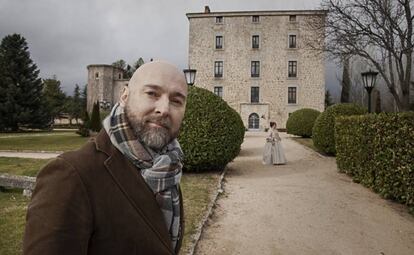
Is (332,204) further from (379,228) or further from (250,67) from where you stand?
(250,67)

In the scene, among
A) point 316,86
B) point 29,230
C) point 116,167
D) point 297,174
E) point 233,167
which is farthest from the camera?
point 316,86

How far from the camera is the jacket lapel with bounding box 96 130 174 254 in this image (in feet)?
4.47

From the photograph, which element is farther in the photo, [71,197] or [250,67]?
[250,67]

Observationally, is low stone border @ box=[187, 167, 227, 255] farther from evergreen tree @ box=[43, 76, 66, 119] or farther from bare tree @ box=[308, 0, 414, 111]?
evergreen tree @ box=[43, 76, 66, 119]

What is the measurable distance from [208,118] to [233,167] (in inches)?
109

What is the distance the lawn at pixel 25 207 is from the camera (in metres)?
4.88

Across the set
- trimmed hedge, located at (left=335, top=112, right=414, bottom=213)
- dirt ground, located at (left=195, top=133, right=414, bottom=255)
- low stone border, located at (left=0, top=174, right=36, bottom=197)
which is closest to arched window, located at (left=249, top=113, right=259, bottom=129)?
trimmed hedge, located at (left=335, top=112, right=414, bottom=213)

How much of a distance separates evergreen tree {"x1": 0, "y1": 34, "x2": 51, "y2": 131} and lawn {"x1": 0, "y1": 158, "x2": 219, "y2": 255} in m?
27.7

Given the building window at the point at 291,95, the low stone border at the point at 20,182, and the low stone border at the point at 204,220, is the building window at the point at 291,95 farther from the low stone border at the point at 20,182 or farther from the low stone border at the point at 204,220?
the low stone border at the point at 20,182

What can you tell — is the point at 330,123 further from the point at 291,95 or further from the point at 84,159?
the point at 291,95

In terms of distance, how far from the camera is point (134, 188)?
1.39 meters

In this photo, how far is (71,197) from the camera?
4.04 ft

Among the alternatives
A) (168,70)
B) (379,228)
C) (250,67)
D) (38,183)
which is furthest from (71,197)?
(250,67)

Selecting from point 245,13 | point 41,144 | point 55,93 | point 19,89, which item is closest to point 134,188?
point 41,144
